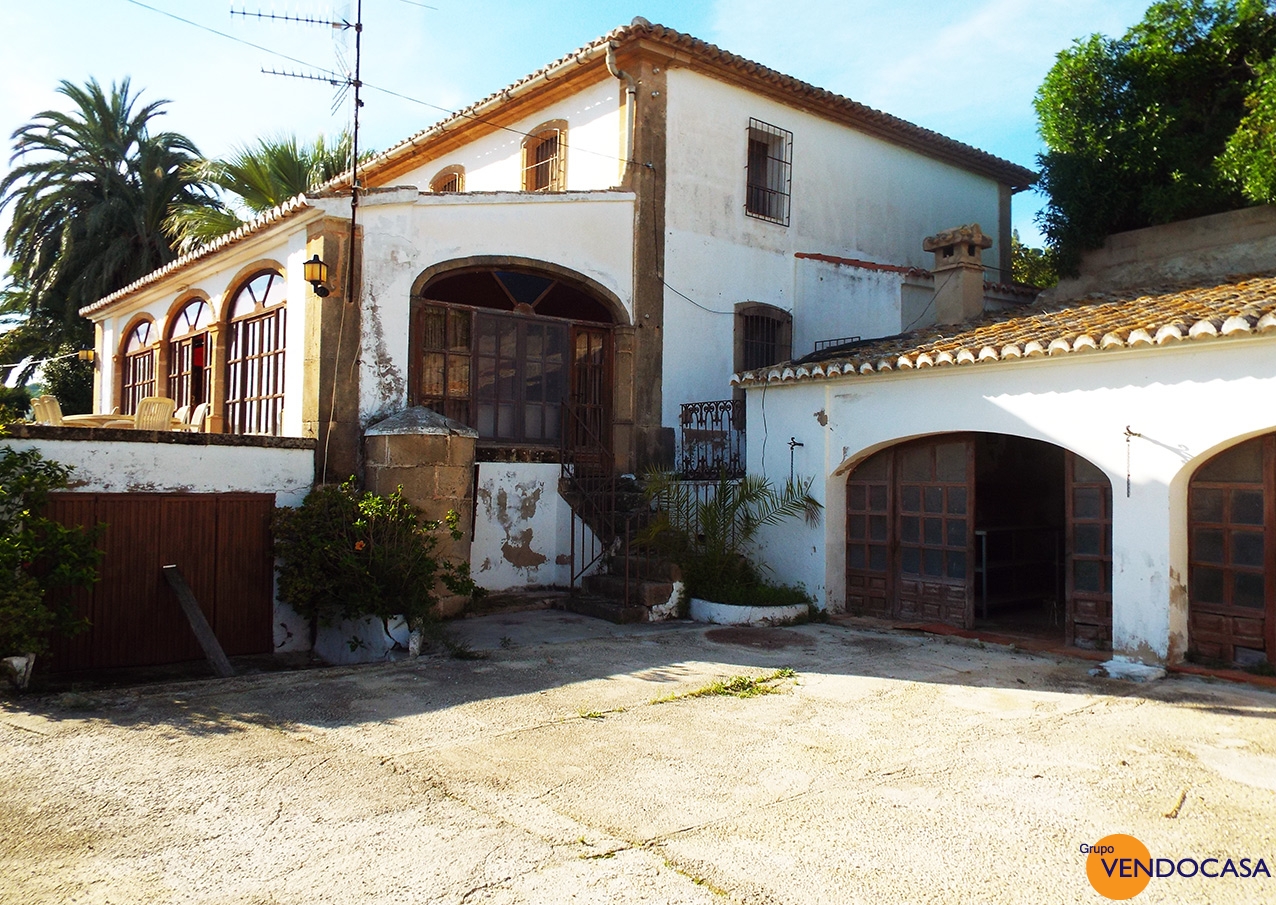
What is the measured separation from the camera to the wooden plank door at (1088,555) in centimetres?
905

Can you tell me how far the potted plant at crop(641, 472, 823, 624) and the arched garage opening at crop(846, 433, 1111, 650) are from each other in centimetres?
74

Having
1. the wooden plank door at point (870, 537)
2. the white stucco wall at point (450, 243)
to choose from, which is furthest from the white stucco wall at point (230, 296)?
the wooden plank door at point (870, 537)

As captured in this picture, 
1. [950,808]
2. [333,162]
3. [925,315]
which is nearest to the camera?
[950,808]

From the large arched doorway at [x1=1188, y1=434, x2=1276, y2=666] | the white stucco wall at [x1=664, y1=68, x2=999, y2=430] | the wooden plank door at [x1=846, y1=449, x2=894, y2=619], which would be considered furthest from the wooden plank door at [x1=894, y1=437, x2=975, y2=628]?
the white stucco wall at [x1=664, y1=68, x2=999, y2=430]

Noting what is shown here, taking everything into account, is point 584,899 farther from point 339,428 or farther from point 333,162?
point 333,162

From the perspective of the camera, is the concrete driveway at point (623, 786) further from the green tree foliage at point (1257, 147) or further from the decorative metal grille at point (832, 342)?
the green tree foliage at point (1257, 147)

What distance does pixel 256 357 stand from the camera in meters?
12.3

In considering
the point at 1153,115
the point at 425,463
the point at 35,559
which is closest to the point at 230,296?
the point at 425,463

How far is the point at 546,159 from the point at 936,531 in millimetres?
8331

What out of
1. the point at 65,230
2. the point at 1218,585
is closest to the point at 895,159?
the point at 1218,585

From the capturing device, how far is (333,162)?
1925 cm

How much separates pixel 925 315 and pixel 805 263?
199cm

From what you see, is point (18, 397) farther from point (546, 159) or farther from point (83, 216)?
point (546, 159)

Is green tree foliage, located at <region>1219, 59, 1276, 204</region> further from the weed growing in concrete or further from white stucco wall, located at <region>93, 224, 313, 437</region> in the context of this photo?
white stucco wall, located at <region>93, 224, 313, 437</region>
